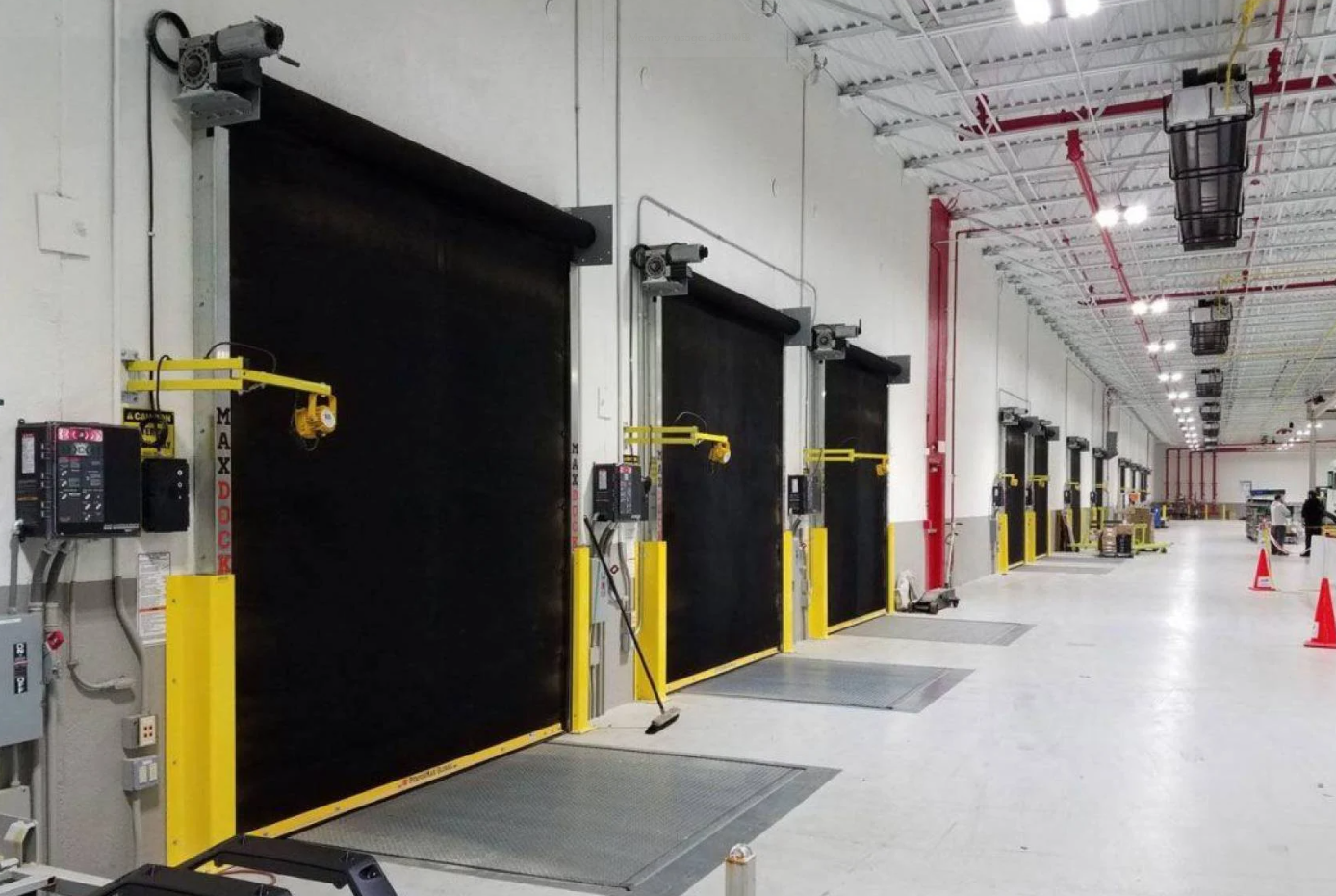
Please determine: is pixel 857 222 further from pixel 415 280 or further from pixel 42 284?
pixel 42 284

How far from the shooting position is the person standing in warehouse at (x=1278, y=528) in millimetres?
22750

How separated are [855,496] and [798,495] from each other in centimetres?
190

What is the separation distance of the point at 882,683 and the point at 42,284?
607 cm

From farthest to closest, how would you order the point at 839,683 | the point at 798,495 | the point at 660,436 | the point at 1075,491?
the point at 1075,491, the point at 798,495, the point at 839,683, the point at 660,436

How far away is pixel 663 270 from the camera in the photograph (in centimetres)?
665

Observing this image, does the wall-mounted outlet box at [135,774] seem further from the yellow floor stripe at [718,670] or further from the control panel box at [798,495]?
the control panel box at [798,495]

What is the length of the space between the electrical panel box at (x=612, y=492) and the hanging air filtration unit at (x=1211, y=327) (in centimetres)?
1385

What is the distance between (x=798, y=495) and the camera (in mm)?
Result: 9273

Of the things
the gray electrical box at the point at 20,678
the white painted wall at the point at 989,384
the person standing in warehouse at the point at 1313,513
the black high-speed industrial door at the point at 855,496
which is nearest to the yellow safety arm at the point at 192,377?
the gray electrical box at the point at 20,678

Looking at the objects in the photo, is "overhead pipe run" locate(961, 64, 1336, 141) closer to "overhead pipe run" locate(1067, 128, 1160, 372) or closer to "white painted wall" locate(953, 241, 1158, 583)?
"overhead pipe run" locate(1067, 128, 1160, 372)

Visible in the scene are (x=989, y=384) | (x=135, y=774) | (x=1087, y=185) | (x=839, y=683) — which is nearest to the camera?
(x=135, y=774)

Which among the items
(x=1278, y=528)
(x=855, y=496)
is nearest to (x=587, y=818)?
(x=855, y=496)

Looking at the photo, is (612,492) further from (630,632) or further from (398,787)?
(398,787)

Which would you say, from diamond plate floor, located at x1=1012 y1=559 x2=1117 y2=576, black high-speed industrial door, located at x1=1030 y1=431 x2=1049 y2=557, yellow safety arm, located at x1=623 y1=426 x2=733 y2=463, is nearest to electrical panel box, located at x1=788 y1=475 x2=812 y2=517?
yellow safety arm, located at x1=623 y1=426 x2=733 y2=463
